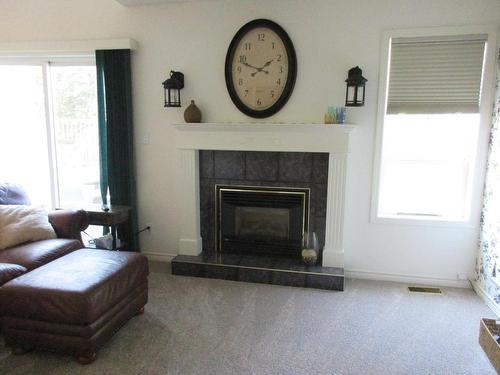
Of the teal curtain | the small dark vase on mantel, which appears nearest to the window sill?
the small dark vase on mantel

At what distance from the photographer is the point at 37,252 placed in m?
2.57

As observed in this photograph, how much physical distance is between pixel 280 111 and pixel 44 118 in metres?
2.67

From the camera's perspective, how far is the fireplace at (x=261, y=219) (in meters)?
3.39

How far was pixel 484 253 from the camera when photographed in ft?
9.71

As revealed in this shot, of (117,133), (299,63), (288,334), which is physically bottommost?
(288,334)

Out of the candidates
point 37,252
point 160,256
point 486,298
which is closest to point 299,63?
point 160,256

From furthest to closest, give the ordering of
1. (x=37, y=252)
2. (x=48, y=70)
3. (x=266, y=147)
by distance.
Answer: (x=48, y=70) → (x=266, y=147) → (x=37, y=252)

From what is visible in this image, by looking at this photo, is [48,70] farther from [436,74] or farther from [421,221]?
[421,221]

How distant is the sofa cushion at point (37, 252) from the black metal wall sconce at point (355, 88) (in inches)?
104

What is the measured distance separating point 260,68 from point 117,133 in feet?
5.22

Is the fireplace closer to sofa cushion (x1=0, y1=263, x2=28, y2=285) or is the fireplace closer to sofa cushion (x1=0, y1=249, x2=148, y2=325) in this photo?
sofa cushion (x1=0, y1=249, x2=148, y2=325)

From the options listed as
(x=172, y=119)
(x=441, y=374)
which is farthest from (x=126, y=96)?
(x=441, y=374)

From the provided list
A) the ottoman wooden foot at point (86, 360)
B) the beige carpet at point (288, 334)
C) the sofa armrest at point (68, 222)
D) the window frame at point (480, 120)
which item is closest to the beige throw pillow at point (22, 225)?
the sofa armrest at point (68, 222)

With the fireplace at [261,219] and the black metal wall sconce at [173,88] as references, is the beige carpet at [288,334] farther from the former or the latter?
the black metal wall sconce at [173,88]
